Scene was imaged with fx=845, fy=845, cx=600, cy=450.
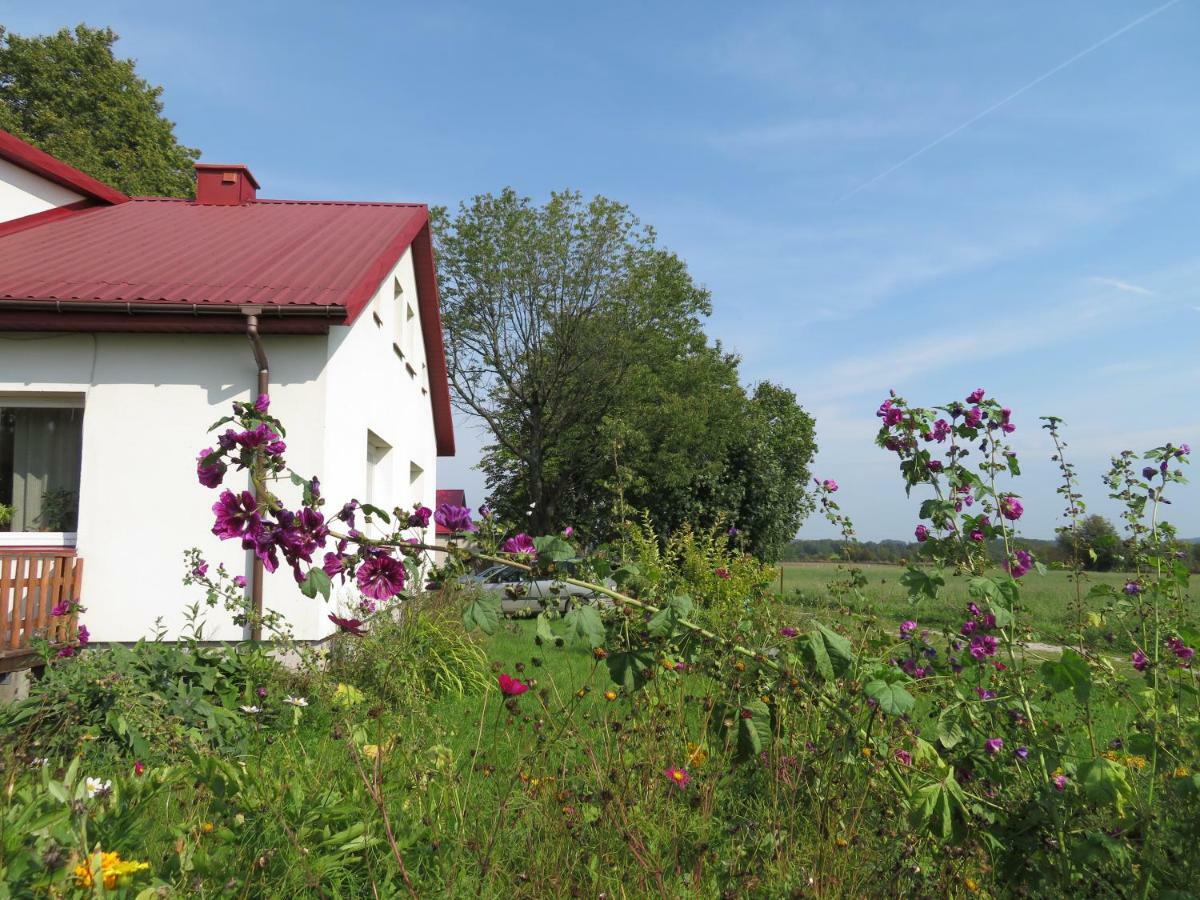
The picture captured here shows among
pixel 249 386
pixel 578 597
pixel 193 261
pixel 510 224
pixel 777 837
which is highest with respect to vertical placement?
pixel 510 224

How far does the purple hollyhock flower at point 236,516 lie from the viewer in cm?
209

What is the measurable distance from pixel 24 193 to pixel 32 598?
6663mm

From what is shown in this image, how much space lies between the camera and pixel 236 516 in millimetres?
2115

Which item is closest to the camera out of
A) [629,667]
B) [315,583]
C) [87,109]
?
[315,583]

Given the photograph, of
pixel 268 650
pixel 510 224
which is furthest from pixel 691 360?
pixel 268 650

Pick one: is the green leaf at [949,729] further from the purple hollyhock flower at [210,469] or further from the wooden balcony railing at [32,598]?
the wooden balcony railing at [32,598]

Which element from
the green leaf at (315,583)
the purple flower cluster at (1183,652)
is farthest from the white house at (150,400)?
the purple flower cluster at (1183,652)

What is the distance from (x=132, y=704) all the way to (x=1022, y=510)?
4220mm

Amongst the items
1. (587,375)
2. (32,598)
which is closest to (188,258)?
(32,598)

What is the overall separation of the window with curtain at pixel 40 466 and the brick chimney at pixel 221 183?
5.67 m

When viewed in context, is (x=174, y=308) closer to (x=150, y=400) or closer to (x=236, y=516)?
(x=150, y=400)

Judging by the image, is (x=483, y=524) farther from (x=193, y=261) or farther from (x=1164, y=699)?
(x=193, y=261)

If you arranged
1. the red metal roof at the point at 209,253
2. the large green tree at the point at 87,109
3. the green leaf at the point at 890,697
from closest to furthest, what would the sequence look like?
the green leaf at the point at 890,697 < the red metal roof at the point at 209,253 < the large green tree at the point at 87,109

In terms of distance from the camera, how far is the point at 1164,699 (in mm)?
2836
